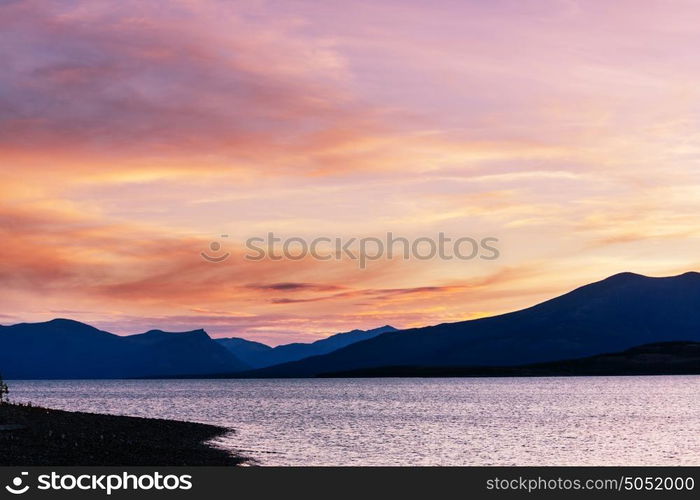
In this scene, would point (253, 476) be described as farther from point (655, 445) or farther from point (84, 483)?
point (655, 445)

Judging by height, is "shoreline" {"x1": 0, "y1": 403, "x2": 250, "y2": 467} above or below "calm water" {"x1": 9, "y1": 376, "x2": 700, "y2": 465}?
above

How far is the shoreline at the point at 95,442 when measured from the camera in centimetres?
5775

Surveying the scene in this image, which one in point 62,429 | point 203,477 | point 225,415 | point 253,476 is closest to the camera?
point 203,477

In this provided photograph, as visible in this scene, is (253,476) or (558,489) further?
(253,476)

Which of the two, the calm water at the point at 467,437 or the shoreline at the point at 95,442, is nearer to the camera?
the shoreline at the point at 95,442

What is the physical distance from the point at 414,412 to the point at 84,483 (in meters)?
111

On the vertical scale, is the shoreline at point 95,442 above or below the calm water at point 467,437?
above

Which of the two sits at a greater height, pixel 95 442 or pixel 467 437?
pixel 95 442

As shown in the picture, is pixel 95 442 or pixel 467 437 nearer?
pixel 95 442

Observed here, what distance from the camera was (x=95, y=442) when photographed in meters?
67.8

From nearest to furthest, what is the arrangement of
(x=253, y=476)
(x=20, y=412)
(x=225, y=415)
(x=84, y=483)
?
1. (x=84, y=483)
2. (x=253, y=476)
3. (x=20, y=412)
4. (x=225, y=415)

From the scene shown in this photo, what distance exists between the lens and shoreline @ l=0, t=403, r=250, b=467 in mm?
57750

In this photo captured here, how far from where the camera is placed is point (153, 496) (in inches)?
1567

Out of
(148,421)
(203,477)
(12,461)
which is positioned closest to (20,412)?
(148,421)
